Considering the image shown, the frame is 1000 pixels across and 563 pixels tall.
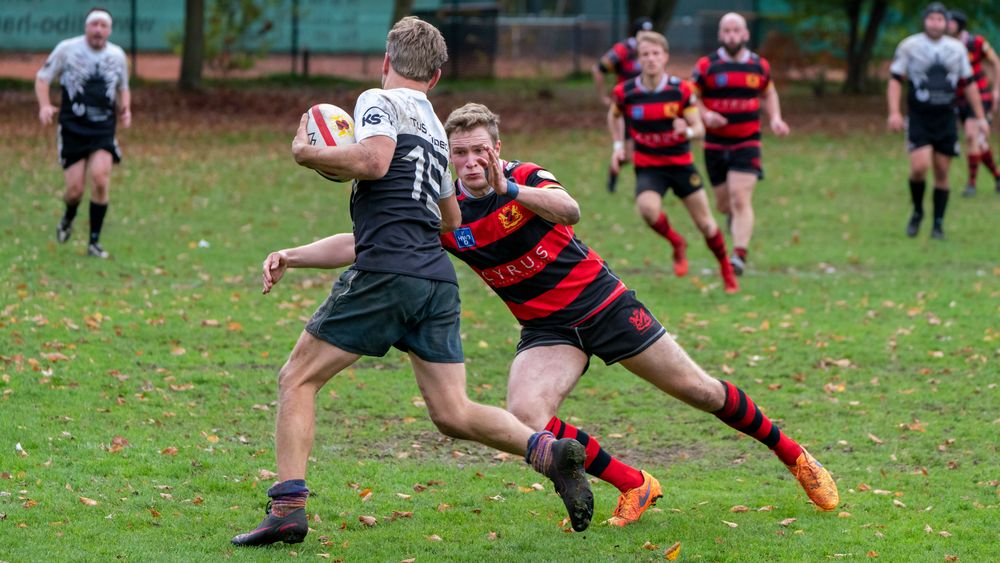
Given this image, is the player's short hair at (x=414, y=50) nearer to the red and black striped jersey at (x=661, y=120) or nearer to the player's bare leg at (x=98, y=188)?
the red and black striped jersey at (x=661, y=120)

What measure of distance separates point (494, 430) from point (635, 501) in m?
0.84

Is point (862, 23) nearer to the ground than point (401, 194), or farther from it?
nearer to the ground

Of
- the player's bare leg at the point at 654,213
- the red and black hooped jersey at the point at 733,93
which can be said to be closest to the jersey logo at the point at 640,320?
the player's bare leg at the point at 654,213

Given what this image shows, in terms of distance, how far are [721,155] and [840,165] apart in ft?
30.5

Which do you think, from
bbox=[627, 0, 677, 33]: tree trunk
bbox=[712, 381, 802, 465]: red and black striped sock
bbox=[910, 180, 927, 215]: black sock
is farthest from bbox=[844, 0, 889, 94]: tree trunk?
bbox=[712, 381, 802, 465]: red and black striped sock

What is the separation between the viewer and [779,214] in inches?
630

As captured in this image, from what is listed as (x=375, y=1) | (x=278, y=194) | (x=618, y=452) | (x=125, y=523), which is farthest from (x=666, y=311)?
(x=375, y=1)

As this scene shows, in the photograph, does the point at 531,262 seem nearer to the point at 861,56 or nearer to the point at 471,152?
the point at 471,152

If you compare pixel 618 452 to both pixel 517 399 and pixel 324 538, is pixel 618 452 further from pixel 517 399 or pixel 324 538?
pixel 324 538

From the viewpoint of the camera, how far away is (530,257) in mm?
5512

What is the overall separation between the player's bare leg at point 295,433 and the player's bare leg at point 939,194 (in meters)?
10.4

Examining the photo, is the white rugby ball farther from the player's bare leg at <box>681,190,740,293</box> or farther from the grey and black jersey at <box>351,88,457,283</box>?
the player's bare leg at <box>681,190,740,293</box>

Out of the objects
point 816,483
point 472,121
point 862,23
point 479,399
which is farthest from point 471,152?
point 862,23

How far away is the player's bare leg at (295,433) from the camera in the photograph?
16.0ft
